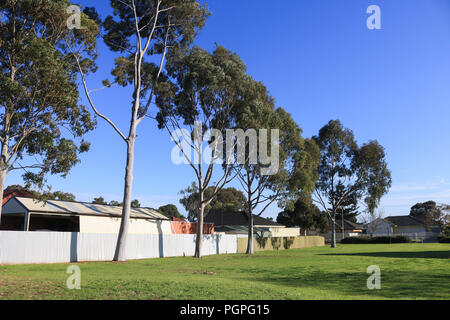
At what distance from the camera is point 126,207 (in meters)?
24.5

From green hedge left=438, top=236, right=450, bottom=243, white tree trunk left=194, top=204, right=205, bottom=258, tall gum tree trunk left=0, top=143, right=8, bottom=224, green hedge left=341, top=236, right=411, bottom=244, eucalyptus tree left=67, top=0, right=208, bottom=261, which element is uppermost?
eucalyptus tree left=67, top=0, right=208, bottom=261

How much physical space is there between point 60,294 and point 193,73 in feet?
78.1

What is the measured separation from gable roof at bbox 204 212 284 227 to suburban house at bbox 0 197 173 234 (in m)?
30.8

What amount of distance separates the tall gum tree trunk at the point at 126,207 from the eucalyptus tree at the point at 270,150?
1013 centimetres

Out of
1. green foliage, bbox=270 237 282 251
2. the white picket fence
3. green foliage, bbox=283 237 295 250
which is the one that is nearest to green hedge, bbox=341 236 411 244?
green foliage, bbox=283 237 295 250

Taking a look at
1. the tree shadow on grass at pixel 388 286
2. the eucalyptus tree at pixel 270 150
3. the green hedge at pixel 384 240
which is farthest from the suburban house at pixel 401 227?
the tree shadow on grass at pixel 388 286

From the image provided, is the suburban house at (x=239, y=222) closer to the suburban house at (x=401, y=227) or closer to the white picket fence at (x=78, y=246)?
the white picket fence at (x=78, y=246)

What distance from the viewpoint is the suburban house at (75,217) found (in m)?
28.2

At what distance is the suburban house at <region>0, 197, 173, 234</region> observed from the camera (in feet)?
92.6

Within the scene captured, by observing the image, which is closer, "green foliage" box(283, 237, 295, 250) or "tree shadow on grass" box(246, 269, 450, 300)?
"tree shadow on grass" box(246, 269, 450, 300)

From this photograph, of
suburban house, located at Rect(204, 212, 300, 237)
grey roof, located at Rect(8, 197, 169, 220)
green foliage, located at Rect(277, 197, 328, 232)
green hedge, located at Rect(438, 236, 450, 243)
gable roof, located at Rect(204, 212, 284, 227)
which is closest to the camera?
grey roof, located at Rect(8, 197, 169, 220)

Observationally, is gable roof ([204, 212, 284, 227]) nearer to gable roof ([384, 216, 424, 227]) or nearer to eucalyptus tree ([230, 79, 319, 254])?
eucalyptus tree ([230, 79, 319, 254])
